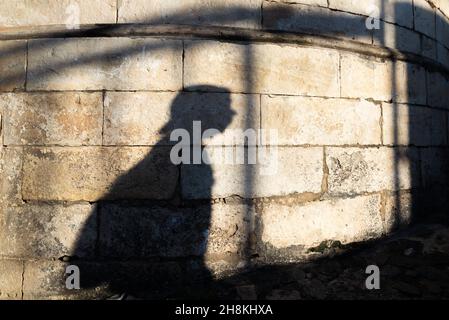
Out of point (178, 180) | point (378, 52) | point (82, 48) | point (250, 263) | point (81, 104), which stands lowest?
point (250, 263)

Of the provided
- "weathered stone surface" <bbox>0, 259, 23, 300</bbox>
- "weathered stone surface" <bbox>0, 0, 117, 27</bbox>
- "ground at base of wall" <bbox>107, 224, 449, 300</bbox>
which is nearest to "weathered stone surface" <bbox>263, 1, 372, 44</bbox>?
"weathered stone surface" <bbox>0, 0, 117, 27</bbox>

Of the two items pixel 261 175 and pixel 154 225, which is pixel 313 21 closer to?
pixel 261 175

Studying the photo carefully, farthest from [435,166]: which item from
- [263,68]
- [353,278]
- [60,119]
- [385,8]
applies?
[60,119]

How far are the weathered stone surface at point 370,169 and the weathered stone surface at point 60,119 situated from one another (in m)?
2.16

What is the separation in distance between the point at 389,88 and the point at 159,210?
2709 mm

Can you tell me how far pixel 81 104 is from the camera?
8.74ft

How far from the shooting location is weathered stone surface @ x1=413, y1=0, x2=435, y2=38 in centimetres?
371

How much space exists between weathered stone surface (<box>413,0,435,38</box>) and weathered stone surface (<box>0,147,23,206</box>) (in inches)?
175

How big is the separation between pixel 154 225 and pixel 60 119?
1206mm

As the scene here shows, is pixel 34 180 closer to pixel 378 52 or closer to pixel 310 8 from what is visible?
pixel 310 8

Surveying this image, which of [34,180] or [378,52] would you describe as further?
[378,52]

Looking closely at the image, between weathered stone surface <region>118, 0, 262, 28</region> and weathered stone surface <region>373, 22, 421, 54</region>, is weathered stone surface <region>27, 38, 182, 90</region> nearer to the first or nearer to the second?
weathered stone surface <region>118, 0, 262, 28</region>

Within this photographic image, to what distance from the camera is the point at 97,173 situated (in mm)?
2650

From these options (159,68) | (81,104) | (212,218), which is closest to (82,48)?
(81,104)
